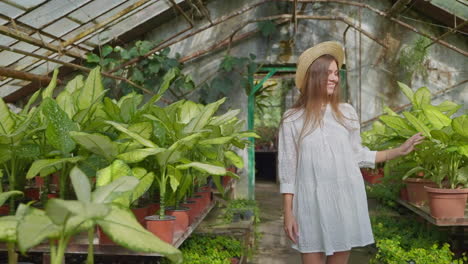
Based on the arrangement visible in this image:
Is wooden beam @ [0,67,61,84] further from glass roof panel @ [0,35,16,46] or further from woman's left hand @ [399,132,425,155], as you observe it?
woman's left hand @ [399,132,425,155]

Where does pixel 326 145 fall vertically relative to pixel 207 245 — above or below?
above

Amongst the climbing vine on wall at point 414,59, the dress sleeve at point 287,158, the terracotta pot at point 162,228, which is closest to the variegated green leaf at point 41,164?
the terracotta pot at point 162,228

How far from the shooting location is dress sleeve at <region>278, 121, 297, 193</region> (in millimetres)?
1967

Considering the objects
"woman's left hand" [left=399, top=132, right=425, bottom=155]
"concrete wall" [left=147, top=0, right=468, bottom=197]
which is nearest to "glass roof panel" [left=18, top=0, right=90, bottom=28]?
"concrete wall" [left=147, top=0, right=468, bottom=197]

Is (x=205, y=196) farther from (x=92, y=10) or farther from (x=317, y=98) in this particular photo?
(x=92, y=10)

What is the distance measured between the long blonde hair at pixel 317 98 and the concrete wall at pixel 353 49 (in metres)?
4.71

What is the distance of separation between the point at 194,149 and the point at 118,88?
463 cm

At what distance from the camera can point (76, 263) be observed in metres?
1.86

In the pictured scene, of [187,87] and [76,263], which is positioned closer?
[76,263]

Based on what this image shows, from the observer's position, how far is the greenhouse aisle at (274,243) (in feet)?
14.3

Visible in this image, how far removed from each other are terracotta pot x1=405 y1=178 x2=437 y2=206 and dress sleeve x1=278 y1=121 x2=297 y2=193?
1.58 m

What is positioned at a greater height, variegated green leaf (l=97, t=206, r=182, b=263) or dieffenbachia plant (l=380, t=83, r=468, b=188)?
dieffenbachia plant (l=380, t=83, r=468, b=188)

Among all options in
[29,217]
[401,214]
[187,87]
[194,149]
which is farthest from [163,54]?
[29,217]

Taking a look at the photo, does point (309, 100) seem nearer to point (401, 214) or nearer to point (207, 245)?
point (207, 245)
